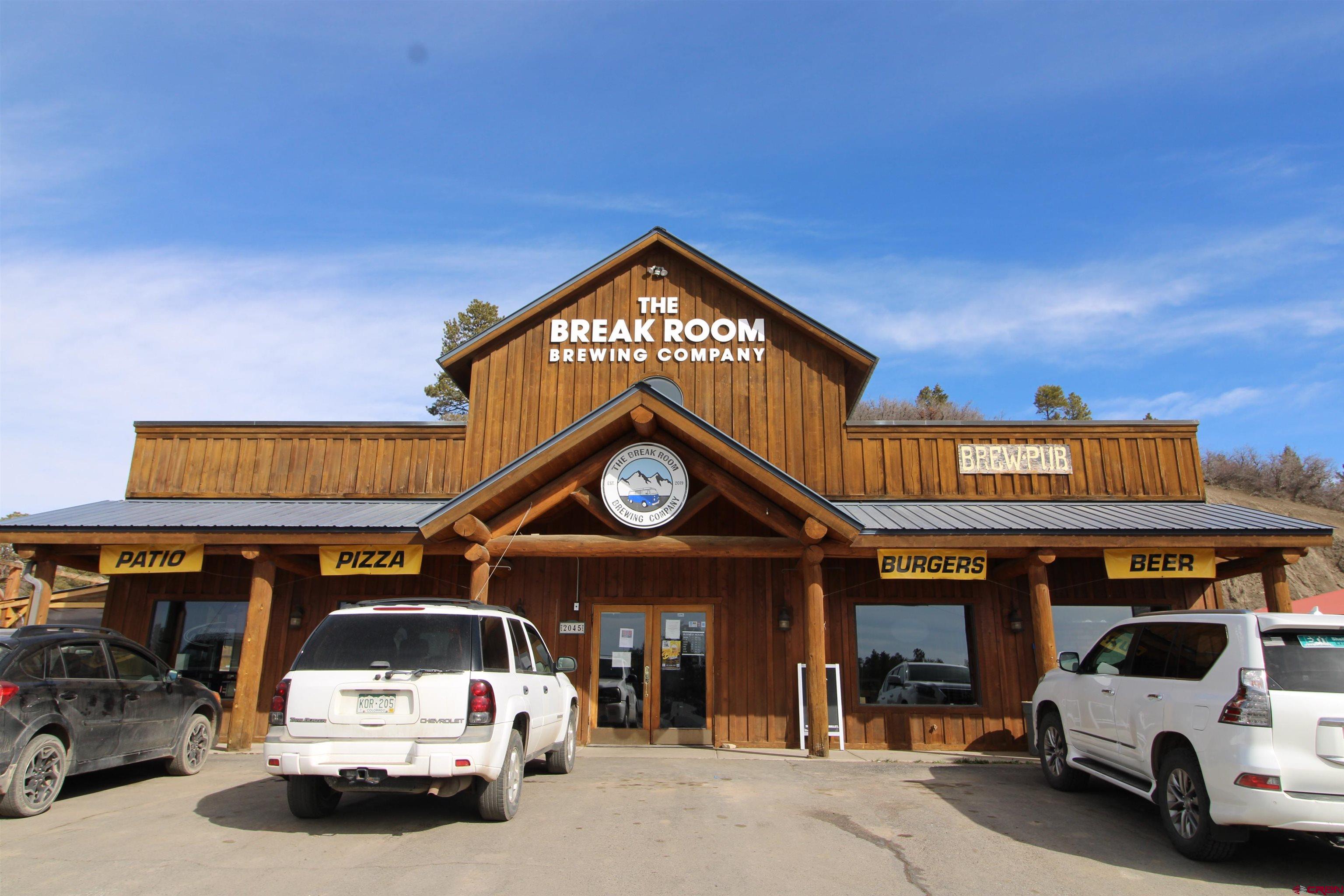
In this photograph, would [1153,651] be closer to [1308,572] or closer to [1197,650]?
[1197,650]

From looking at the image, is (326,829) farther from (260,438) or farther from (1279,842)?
(260,438)

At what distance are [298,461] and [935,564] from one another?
10968mm

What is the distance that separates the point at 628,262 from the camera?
15.7 m

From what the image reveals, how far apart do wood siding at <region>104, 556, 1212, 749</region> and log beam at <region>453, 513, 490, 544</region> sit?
7.61 feet

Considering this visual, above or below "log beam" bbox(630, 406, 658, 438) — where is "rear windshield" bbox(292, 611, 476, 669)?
below

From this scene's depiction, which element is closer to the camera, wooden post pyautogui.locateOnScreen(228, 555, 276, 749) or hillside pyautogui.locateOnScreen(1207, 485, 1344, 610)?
wooden post pyautogui.locateOnScreen(228, 555, 276, 749)

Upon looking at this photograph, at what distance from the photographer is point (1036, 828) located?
23.8 ft

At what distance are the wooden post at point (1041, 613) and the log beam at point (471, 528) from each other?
790 centimetres

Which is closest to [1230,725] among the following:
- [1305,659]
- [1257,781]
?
[1257,781]

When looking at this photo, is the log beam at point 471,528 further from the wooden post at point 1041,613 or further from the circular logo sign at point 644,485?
the wooden post at point 1041,613

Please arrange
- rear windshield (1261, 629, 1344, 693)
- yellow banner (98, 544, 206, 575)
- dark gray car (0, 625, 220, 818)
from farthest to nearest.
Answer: yellow banner (98, 544, 206, 575) → dark gray car (0, 625, 220, 818) → rear windshield (1261, 629, 1344, 693)

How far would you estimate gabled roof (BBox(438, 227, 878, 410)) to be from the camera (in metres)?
14.8

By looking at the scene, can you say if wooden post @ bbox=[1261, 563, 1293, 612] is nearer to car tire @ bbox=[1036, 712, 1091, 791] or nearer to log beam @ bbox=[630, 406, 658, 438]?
car tire @ bbox=[1036, 712, 1091, 791]

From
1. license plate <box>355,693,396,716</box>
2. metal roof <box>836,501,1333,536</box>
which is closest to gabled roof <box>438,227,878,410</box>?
metal roof <box>836,501,1333,536</box>
